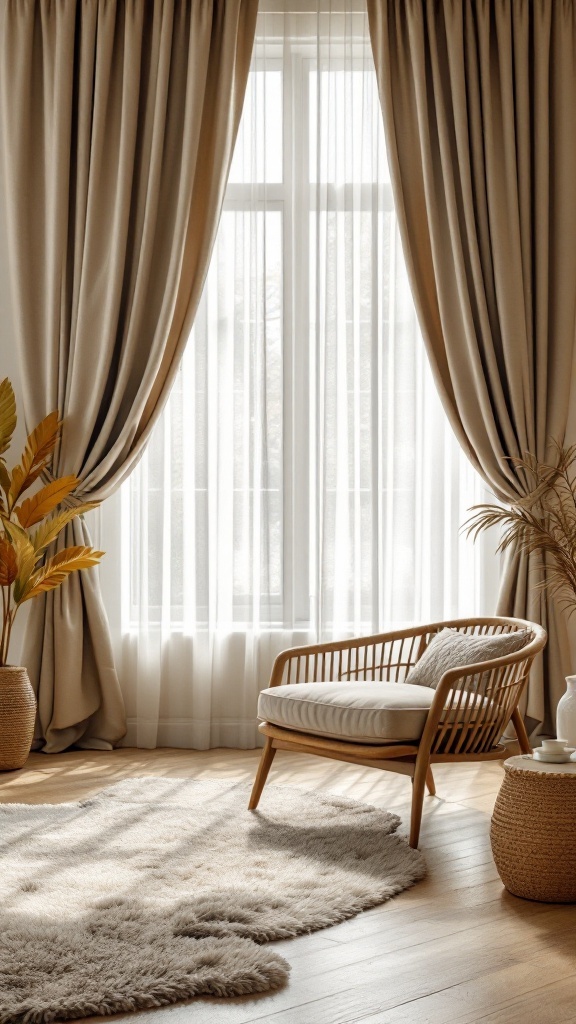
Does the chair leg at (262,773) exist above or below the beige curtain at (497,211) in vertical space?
below

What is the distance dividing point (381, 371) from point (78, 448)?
54.6 inches

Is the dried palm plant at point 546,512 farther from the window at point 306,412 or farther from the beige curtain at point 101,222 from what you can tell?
the beige curtain at point 101,222

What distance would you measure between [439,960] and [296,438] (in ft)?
9.47

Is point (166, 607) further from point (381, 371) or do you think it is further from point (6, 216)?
point (6, 216)

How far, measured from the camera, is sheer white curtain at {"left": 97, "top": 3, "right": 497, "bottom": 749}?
4.85m

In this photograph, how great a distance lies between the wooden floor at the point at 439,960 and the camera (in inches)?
81.7

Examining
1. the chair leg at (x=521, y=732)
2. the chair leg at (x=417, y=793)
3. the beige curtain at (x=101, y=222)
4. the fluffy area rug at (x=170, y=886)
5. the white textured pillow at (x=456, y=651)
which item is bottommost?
the fluffy area rug at (x=170, y=886)

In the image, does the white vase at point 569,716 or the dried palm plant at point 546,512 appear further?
the dried palm plant at point 546,512

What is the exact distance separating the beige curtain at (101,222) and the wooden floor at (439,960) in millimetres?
1959

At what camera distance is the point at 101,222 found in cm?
471

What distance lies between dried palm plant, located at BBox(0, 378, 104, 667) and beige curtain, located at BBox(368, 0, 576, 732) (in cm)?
168

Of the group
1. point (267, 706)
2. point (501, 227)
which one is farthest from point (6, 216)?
point (267, 706)

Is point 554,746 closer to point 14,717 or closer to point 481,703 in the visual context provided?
point 481,703

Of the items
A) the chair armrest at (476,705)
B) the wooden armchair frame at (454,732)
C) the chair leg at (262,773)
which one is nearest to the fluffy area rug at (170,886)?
the chair leg at (262,773)
